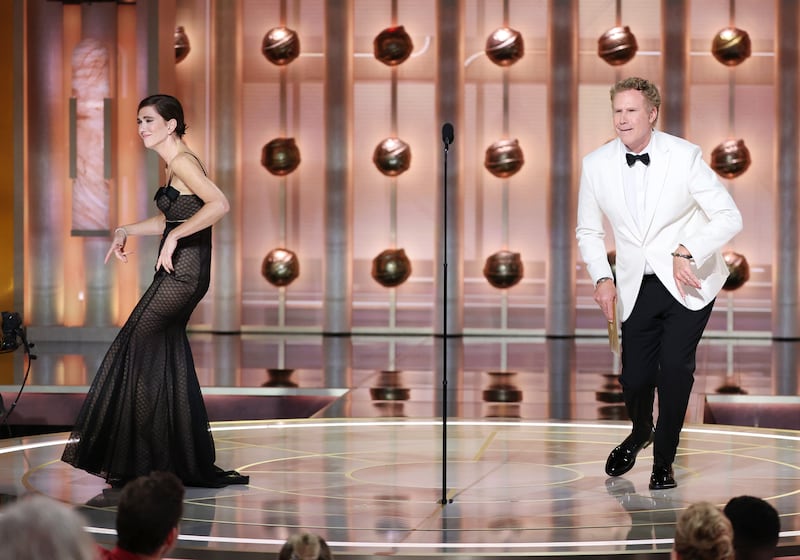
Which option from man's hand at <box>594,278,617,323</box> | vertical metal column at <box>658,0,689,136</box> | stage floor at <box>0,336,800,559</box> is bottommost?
stage floor at <box>0,336,800,559</box>

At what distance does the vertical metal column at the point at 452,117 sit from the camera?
40.3 feet

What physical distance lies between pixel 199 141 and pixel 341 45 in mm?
1639

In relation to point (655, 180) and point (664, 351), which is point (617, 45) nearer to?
point (655, 180)

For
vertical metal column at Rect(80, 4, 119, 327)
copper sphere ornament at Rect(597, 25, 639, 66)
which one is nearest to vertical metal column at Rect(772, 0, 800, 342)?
copper sphere ornament at Rect(597, 25, 639, 66)

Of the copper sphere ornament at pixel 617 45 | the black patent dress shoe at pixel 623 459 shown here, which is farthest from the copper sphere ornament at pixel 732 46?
the black patent dress shoe at pixel 623 459

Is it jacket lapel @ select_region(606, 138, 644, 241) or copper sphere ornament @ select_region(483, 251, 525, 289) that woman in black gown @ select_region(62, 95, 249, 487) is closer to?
jacket lapel @ select_region(606, 138, 644, 241)

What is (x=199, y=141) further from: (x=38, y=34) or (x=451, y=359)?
(x=451, y=359)

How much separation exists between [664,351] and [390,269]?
7.57 m

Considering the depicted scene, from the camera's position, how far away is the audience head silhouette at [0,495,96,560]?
1.46 metres

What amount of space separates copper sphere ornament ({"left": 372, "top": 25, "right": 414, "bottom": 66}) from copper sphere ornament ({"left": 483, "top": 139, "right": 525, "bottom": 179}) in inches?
48.2

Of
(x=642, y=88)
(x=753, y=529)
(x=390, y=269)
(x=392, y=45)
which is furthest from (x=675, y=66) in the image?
(x=753, y=529)

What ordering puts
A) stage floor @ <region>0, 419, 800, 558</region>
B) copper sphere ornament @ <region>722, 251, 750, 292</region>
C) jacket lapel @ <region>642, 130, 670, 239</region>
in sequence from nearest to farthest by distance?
stage floor @ <region>0, 419, 800, 558</region>, jacket lapel @ <region>642, 130, 670, 239</region>, copper sphere ornament @ <region>722, 251, 750, 292</region>

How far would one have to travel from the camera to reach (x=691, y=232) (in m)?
4.75

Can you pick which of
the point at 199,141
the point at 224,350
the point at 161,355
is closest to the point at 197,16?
the point at 199,141
